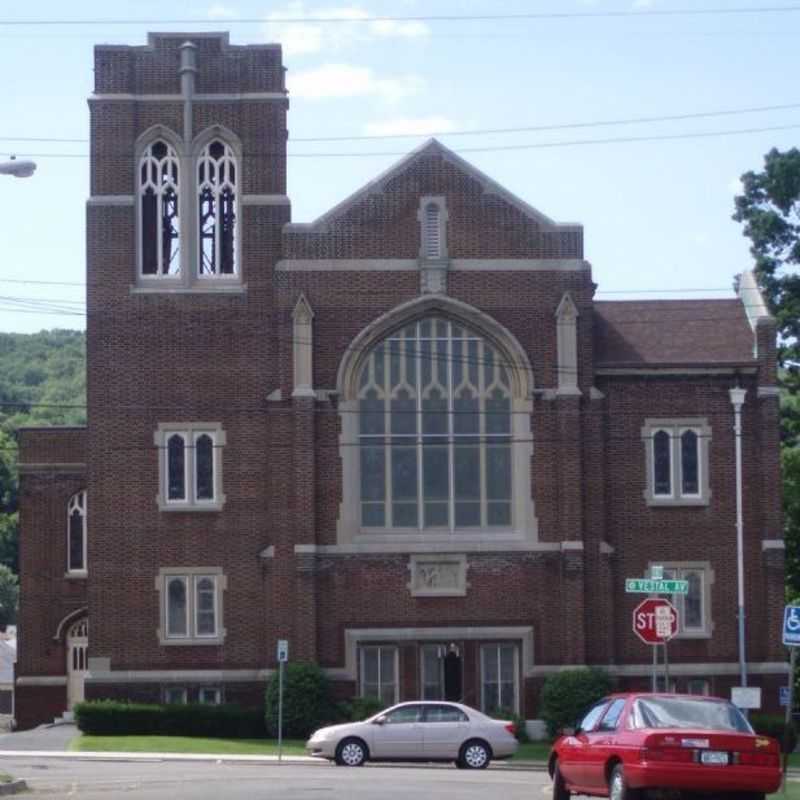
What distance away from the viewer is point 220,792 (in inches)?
1069

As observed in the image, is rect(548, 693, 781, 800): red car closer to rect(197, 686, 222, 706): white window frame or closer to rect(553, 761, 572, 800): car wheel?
rect(553, 761, 572, 800): car wheel

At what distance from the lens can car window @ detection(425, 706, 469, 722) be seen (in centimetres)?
3756

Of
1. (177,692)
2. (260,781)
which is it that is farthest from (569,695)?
(260,781)

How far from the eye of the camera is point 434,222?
48.7 m

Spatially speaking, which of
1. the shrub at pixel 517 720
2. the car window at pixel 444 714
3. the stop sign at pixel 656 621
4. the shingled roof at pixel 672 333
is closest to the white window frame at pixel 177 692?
the shrub at pixel 517 720

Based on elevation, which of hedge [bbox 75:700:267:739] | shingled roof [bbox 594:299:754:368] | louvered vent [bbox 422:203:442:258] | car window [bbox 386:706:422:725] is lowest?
hedge [bbox 75:700:267:739]

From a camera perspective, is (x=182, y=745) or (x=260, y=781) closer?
(x=260, y=781)

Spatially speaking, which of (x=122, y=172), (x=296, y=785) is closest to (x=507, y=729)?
(x=296, y=785)

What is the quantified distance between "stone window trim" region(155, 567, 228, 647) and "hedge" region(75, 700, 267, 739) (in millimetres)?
1754

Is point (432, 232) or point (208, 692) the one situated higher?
point (432, 232)

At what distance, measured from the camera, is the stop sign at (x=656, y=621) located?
35.1 m

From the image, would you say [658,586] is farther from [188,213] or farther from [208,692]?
[188,213]

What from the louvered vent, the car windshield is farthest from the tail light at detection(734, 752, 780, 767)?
the louvered vent

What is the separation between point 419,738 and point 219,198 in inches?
669
